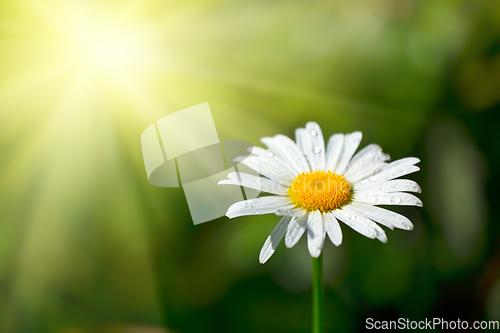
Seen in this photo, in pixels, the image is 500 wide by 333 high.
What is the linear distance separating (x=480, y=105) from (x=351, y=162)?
33.2 inches

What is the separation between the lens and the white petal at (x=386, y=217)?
699mm

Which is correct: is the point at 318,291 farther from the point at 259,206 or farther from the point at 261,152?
the point at 261,152

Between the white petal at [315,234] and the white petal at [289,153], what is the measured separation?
180mm

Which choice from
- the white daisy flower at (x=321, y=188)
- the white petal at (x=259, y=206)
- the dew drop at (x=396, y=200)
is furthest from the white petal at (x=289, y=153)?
the dew drop at (x=396, y=200)

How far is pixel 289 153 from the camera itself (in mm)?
973

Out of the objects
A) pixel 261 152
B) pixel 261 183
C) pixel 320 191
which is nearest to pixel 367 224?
pixel 320 191

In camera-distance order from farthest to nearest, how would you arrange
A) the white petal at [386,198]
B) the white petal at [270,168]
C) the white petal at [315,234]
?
the white petal at [270,168] < the white petal at [386,198] < the white petal at [315,234]

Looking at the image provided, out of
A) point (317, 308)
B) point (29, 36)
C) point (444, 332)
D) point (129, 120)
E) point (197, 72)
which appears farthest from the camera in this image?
point (197, 72)

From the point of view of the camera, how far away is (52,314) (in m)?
1.23

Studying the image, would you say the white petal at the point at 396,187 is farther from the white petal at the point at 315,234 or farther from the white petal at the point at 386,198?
the white petal at the point at 315,234

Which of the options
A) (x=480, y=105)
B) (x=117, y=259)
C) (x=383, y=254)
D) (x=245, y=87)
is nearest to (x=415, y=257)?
(x=383, y=254)

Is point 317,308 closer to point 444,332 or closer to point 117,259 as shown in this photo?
point 444,332

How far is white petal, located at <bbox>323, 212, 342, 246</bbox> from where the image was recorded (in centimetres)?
66

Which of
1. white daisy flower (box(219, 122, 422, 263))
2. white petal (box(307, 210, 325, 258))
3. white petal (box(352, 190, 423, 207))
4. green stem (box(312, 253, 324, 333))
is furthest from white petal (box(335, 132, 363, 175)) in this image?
green stem (box(312, 253, 324, 333))
